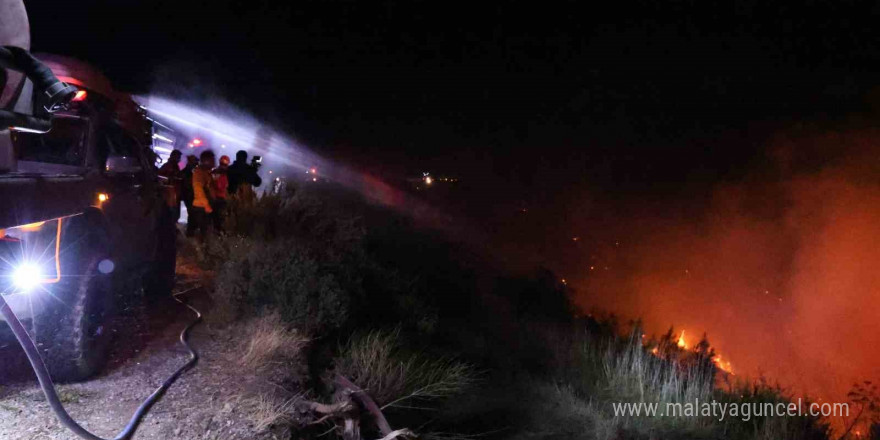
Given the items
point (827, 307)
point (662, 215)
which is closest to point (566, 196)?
point (662, 215)

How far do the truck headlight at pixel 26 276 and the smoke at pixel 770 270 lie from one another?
18.2 m

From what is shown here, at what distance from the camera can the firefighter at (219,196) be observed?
1164 cm

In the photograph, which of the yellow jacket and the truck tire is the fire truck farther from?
the yellow jacket

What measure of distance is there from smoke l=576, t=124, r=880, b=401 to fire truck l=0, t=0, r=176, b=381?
17.2 m

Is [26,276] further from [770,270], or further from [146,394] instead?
[770,270]

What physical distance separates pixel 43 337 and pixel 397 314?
18.0 ft

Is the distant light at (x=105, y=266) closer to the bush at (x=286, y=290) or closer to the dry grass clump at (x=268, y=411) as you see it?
the dry grass clump at (x=268, y=411)

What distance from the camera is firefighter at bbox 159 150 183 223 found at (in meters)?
9.91

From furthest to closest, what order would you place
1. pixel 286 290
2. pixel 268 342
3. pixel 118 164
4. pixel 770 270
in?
1. pixel 770 270
2. pixel 286 290
3. pixel 268 342
4. pixel 118 164

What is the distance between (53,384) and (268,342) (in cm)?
189

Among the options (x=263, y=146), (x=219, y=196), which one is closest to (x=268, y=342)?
(x=219, y=196)

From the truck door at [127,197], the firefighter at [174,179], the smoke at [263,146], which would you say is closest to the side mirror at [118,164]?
the truck door at [127,197]

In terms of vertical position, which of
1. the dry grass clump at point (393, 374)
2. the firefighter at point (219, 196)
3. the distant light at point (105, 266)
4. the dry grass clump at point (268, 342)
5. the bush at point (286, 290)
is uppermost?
the firefighter at point (219, 196)

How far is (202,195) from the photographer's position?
11.1 m
